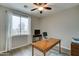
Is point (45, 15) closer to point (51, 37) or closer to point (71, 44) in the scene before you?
point (51, 37)

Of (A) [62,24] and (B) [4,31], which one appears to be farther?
(B) [4,31]

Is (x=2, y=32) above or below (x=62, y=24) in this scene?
below

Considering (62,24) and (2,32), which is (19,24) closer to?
(2,32)

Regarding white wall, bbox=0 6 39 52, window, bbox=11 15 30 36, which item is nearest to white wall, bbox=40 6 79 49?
white wall, bbox=0 6 39 52

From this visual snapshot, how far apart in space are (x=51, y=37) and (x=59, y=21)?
1.67ft

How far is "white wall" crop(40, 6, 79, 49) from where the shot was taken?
2.34 m

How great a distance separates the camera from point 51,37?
94.7 inches

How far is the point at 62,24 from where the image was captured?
246 centimetres

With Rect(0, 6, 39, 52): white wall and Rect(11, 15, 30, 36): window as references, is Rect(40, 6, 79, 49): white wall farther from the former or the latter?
Rect(11, 15, 30, 36): window

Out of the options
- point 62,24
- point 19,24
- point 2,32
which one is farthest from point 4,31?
point 62,24

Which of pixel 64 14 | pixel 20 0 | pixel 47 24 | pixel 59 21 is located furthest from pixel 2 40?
pixel 20 0

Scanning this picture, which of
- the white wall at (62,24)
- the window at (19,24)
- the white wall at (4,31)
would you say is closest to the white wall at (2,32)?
the white wall at (4,31)

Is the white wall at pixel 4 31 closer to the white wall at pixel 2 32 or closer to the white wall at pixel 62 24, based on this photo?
the white wall at pixel 2 32

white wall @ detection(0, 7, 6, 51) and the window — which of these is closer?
the window
